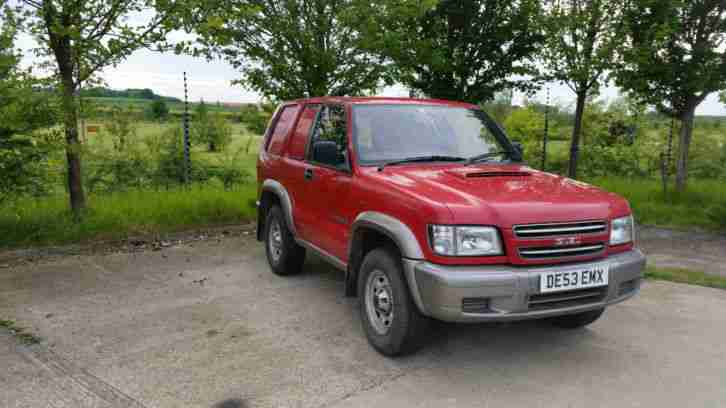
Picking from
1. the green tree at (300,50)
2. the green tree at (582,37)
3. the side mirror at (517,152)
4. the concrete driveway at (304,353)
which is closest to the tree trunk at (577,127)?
the green tree at (582,37)

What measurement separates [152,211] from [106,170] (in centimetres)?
396

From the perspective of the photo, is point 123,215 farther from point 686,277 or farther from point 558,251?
point 686,277

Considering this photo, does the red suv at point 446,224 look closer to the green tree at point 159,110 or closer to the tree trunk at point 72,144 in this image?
the tree trunk at point 72,144

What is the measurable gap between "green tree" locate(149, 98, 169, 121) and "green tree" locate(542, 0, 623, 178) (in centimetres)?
804

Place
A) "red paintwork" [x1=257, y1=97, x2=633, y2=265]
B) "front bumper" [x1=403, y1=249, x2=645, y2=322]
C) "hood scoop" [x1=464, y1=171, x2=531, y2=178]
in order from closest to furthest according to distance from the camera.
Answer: "front bumper" [x1=403, y1=249, x2=645, y2=322], "red paintwork" [x1=257, y1=97, x2=633, y2=265], "hood scoop" [x1=464, y1=171, x2=531, y2=178]

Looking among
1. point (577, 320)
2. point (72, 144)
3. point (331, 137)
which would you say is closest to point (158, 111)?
point (72, 144)

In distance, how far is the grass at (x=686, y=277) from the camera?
5910 millimetres

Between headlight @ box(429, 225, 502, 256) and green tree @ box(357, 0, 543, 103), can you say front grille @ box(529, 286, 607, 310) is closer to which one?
headlight @ box(429, 225, 502, 256)

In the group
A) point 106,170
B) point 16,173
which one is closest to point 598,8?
point 16,173

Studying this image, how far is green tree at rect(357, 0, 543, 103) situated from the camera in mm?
8391

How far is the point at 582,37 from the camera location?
30.6ft

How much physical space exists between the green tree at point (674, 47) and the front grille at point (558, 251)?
6.47m

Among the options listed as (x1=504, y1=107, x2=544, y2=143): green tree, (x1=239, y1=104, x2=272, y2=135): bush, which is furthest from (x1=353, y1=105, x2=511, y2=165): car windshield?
(x1=504, y1=107, x2=544, y2=143): green tree

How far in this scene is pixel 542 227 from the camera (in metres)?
3.58
